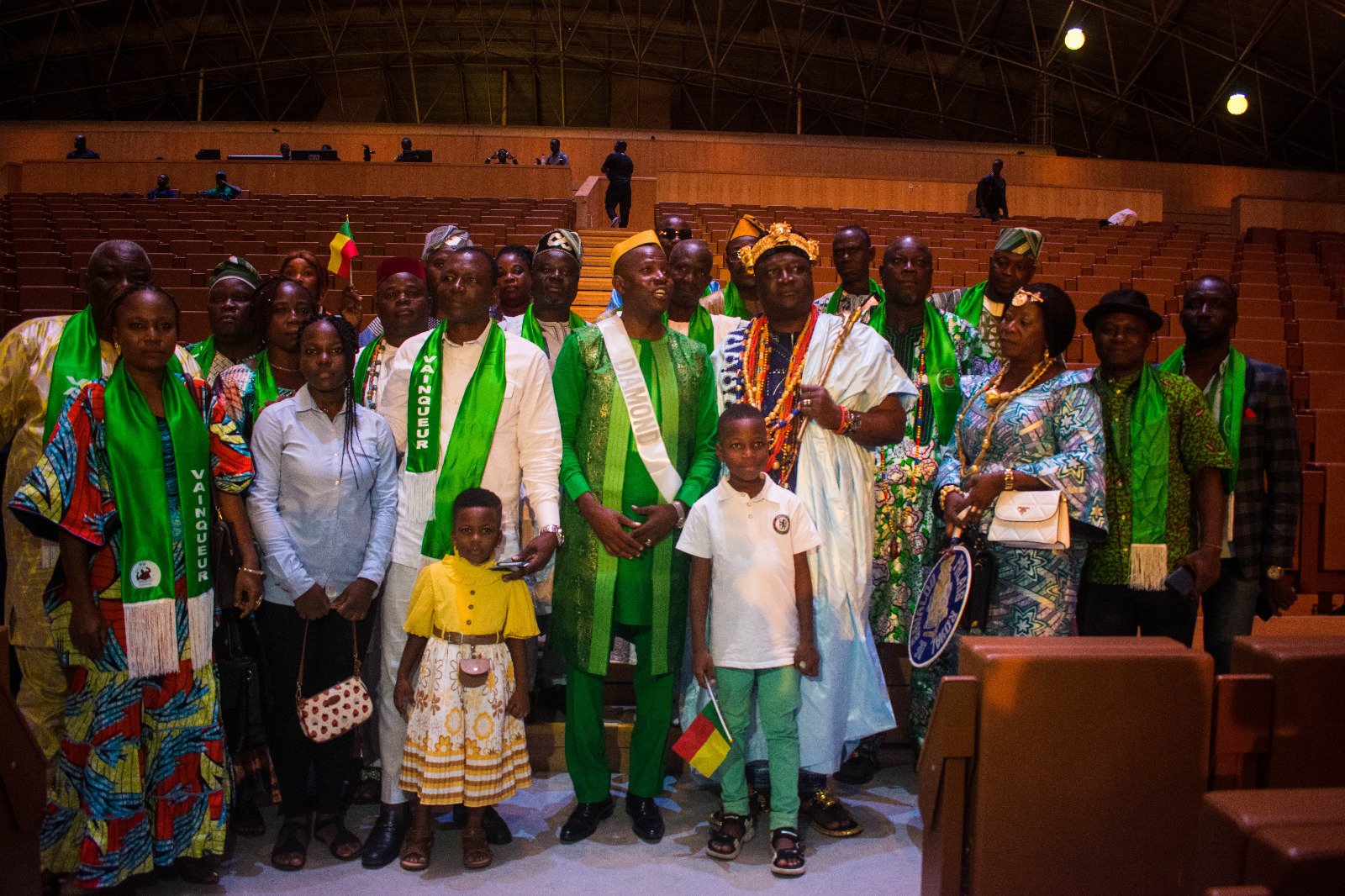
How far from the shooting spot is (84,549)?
9.82 feet

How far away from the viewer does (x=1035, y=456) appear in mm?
3398

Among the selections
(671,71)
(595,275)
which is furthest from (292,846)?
(671,71)

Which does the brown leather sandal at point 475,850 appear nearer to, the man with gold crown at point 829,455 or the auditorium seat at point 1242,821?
the man with gold crown at point 829,455

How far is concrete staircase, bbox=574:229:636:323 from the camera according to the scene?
845 centimetres

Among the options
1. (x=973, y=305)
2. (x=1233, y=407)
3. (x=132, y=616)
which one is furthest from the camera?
(x=973, y=305)

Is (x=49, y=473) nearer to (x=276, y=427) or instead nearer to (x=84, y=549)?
(x=84, y=549)

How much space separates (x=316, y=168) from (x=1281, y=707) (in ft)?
54.6

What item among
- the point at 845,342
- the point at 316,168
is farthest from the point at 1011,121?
the point at 845,342

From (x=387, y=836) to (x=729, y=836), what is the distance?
3.51 ft

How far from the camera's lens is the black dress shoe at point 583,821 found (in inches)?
137

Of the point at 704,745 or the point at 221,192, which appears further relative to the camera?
the point at 221,192

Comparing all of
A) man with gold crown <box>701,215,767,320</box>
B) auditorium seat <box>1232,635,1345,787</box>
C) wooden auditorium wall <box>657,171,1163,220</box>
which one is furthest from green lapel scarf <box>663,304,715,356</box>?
wooden auditorium wall <box>657,171,1163,220</box>

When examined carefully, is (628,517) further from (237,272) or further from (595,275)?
(595,275)

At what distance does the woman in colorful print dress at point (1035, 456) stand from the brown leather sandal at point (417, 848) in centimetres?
186
